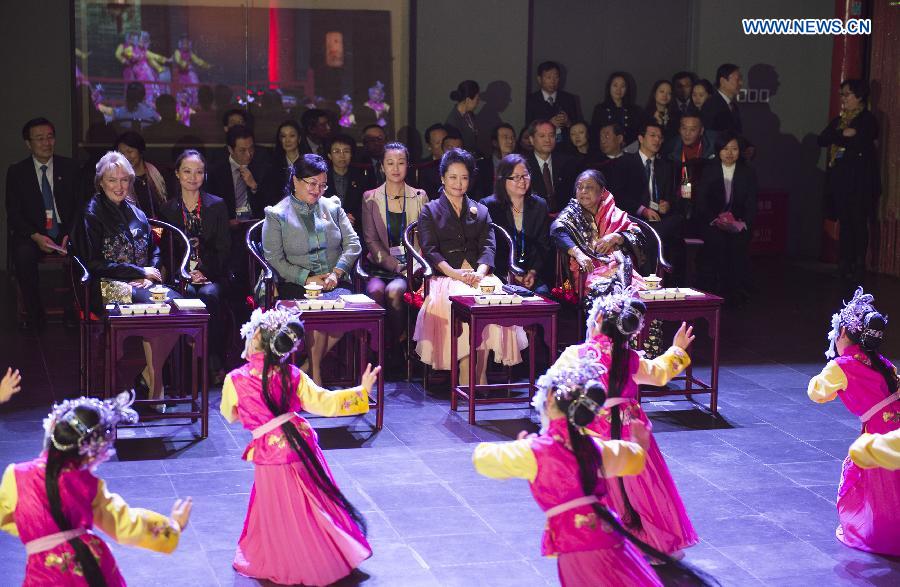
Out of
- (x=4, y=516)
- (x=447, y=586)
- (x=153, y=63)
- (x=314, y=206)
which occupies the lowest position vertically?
(x=447, y=586)

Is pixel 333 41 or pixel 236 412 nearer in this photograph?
pixel 236 412

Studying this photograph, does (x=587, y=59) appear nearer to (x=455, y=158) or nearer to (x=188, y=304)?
(x=455, y=158)

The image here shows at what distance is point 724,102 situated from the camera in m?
10.1

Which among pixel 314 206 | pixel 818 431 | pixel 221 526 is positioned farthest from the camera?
pixel 314 206

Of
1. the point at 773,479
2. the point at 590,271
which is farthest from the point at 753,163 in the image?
the point at 773,479

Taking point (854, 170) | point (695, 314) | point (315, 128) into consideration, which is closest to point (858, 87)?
point (854, 170)

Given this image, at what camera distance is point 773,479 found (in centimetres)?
542

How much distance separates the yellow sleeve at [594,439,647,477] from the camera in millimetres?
3574

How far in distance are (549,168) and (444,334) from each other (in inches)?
85.1

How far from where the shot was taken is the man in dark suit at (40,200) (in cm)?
807

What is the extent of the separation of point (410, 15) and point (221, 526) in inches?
246

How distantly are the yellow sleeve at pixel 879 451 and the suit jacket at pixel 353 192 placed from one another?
4.24 meters

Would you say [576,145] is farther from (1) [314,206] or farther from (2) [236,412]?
(2) [236,412]

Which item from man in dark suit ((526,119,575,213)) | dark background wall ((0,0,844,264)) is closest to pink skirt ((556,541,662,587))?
man in dark suit ((526,119,575,213))
